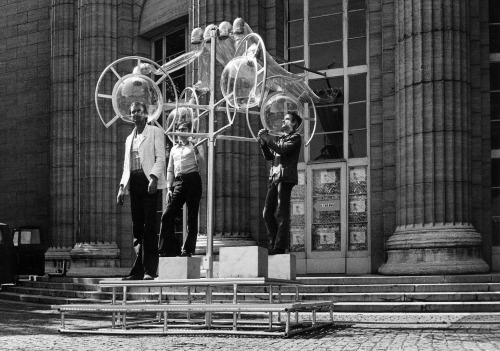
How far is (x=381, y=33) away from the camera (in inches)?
763

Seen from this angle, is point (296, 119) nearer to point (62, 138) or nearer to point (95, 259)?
point (95, 259)

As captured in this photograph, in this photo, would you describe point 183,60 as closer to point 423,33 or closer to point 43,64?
point 423,33

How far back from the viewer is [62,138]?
86.1 ft

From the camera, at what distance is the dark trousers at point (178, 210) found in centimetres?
1253

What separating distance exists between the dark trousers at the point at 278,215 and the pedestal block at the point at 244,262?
1.06 m

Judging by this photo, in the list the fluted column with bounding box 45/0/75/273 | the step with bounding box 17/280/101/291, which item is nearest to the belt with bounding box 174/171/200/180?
the step with bounding box 17/280/101/291

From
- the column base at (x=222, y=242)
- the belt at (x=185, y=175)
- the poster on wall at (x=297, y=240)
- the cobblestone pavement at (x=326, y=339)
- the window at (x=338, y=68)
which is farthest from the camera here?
the poster on wall at (x=297, y=240)

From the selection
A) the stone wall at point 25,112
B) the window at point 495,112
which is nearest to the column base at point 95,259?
the stone wall at point 25,112

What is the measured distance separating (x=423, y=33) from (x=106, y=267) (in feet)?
34.8

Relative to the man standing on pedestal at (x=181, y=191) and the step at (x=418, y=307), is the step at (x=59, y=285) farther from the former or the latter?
the man standing on pedestal at (x=181, y=191)

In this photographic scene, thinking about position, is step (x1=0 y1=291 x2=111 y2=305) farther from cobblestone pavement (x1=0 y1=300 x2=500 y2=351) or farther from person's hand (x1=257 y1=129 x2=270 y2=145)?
person's hand (x1=257 y1=129 x2=270 y2=145)

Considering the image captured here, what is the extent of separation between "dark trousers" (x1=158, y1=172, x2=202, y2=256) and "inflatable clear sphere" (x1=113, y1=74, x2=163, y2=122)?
1.07m

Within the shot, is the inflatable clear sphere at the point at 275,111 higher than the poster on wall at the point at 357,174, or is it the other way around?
the inflatable clear sphere at the point at 275,111

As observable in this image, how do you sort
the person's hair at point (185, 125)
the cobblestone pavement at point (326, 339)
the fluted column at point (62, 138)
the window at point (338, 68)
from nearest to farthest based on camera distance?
the cobblestone pavement at point (326, 339) → the person's hair at point (185, 125) → the window at point (338, 68) → the fluted column at point (62, 138)
